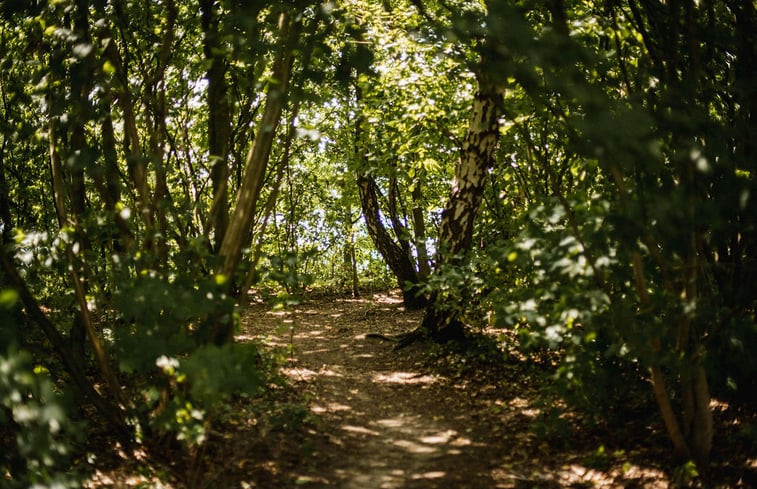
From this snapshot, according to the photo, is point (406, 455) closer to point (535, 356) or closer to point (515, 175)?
point (535, 356)

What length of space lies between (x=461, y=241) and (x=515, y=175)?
1041 mm

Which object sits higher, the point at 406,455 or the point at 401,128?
the point at 401,128

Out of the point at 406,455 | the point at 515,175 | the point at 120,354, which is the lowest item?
the point at 406,455

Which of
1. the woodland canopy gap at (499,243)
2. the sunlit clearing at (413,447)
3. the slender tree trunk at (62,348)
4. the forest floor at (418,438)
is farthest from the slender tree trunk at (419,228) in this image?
the slender tree trunk at (62,348)

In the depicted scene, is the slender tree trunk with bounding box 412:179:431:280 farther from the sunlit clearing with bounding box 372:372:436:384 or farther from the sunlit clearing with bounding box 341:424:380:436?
the sunlit clearing with bounding box 341:424:380:436

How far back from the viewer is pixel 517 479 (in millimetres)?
3602

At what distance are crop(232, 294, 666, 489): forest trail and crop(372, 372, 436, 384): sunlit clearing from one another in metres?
0.01

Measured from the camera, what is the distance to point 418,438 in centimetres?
442

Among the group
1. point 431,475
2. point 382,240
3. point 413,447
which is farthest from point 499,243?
point 382,240

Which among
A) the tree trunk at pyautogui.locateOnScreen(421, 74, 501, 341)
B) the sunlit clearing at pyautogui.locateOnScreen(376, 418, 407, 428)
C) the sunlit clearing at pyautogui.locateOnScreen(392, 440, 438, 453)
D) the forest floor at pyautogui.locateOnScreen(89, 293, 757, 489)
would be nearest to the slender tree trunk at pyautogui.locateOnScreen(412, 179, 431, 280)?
the tree trunk at pyautogui.locateOnScreen(421, 74, 501, 341)

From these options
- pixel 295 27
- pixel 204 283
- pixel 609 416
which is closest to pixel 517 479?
pixel 609 416

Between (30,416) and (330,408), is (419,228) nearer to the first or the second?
(330,408)

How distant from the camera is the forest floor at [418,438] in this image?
11.7ft

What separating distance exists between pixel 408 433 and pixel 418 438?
5.5 inches
